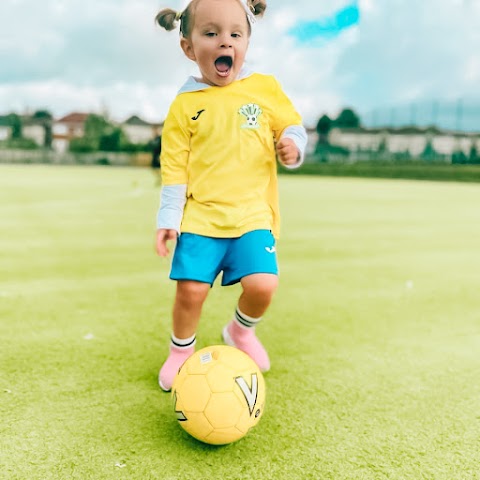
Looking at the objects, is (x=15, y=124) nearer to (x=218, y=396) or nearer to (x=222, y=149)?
(x=222, y=149)

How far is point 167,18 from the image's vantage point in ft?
9.77

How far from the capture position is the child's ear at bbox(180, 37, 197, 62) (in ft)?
9.62

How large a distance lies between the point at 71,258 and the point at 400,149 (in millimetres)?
37439

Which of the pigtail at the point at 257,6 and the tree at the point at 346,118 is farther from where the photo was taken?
the tree at the point at 346,118

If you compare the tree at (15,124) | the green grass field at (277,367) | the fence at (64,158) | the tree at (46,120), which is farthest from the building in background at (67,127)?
the green grass field at (277,367)

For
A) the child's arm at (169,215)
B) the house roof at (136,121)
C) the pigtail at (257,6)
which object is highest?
the house roof at (136,121)

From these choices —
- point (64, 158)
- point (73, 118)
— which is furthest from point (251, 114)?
point (73, 118)

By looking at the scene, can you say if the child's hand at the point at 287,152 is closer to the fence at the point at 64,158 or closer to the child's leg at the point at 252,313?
the child's leg at the point at 252,313

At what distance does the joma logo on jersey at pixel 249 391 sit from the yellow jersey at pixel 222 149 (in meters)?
0.74

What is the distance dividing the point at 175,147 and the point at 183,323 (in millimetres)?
838

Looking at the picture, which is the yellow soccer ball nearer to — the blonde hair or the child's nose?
the child's nose

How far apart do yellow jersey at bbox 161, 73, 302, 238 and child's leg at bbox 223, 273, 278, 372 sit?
0.25 metres

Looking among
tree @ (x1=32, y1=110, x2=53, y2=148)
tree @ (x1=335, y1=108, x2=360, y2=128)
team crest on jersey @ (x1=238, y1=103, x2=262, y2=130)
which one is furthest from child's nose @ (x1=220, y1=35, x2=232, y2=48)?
tree @ (x1=32, y1=110, x2=53, y2=148)

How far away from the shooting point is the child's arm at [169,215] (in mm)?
2857
